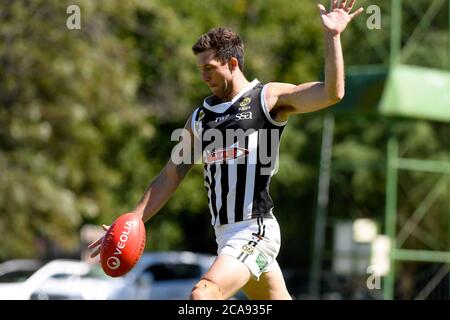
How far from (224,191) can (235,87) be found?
0.70 meters

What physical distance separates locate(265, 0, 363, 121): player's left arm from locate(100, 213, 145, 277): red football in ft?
3.94

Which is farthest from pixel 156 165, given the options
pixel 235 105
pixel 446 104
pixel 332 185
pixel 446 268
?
pixel 235 105

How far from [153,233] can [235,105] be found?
24794 millimetres

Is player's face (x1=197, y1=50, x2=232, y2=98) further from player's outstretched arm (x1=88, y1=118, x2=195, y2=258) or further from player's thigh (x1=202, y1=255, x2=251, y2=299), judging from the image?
player's thigh (x1=202, y1=255, x2=251, y2=299)

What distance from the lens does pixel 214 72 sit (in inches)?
258

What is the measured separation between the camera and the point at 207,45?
21.4ft

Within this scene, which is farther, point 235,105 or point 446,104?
point 446,104

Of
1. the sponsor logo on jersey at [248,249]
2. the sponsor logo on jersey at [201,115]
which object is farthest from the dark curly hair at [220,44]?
the sponsor logo on jersey at [248,249]

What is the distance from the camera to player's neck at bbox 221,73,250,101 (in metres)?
6.63

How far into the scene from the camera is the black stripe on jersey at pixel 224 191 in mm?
6464

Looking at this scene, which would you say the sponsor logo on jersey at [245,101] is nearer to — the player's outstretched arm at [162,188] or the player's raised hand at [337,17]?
the player's outstretched arm at [162,188]

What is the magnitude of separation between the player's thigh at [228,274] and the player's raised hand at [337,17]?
1506mm
